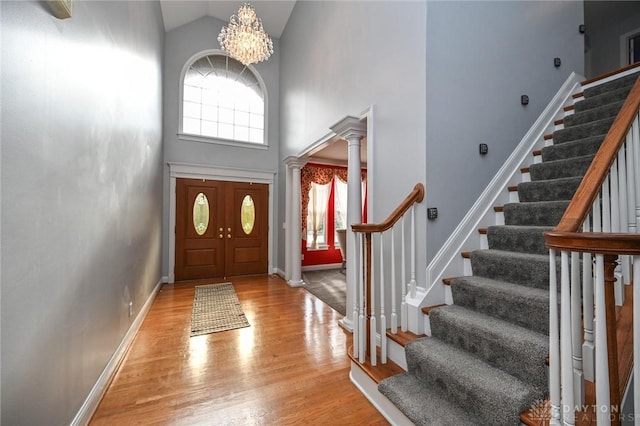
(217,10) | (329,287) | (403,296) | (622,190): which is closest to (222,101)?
(217,10)

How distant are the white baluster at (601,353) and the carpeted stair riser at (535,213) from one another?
4.52ft

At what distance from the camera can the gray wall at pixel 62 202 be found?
3.28 feet

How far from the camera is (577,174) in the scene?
7.07 ft

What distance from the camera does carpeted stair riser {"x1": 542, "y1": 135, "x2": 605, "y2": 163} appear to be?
220cm

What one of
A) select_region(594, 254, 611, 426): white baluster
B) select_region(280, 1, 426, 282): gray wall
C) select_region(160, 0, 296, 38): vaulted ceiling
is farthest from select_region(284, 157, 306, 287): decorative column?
select_region(594, 254, 611, 426): white baluster

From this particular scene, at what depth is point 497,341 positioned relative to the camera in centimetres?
146

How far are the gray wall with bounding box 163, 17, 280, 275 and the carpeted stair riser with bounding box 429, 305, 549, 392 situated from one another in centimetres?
432

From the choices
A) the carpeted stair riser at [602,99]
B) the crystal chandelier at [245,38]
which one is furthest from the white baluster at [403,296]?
the crystal chandelier at [245,38]

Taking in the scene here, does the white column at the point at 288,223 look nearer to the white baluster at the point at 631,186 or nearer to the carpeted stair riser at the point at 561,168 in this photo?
the carpeted stair riser at the point at 561,168

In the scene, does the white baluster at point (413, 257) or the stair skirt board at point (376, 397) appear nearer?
the stair skirt board at point (376, 397)

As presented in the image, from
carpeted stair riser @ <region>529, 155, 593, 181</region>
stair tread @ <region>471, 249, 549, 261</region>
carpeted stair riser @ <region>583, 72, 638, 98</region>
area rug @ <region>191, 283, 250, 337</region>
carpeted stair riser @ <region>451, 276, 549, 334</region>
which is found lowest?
area rug @ <region>191, 283, 250, 337</region>

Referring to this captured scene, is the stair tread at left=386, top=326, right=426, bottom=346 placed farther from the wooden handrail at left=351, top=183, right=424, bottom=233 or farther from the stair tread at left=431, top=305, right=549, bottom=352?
the wooden handrail at left=351, top=183, right=424, bottom=233

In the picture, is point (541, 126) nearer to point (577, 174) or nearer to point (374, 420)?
point (577, 174)

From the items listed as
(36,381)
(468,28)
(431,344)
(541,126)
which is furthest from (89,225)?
(541,126)
